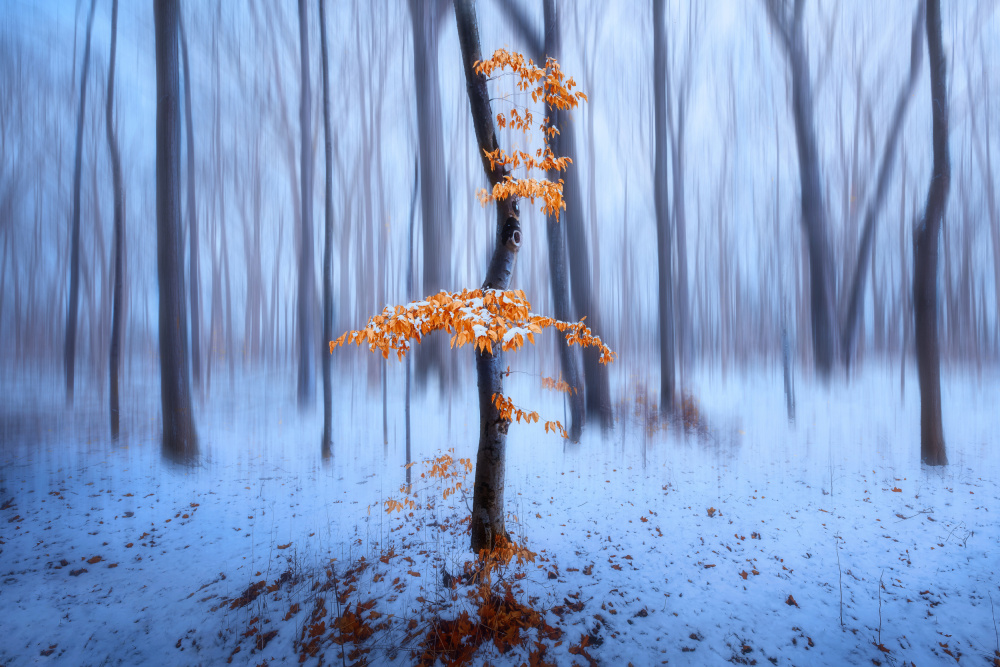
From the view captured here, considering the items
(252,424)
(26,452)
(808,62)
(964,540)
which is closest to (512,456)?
(964,540)

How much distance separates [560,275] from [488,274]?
448 cm

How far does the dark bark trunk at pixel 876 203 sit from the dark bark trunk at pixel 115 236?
61.6 feet

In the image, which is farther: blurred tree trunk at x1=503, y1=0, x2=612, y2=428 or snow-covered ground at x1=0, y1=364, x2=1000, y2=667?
blurred tree trunk at x1=503, y1=0, x2=612, y2=428

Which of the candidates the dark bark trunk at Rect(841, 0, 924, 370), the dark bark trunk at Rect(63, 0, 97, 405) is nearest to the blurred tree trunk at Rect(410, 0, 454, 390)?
the dark bark trunk at Rect(63, 0, 97, 405)

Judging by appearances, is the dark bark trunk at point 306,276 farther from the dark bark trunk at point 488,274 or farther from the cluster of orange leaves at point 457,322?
the cluster of orange leaves at point 457,322

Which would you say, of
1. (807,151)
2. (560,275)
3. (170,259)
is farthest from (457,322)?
(807,151)

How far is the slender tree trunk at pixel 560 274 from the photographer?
7.75 metres

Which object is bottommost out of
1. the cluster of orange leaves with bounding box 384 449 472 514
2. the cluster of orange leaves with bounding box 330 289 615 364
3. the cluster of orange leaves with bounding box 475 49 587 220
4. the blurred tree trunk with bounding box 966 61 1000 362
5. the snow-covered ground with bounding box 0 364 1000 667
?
the snow-covered ground with bounding box 0 364 1000 667

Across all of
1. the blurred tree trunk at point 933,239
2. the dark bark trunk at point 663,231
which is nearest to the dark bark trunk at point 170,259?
the dark bark trunk at point 663,231

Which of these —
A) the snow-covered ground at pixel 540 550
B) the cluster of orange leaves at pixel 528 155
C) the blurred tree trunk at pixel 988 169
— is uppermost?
the blurred tree trunk at pixel 988 169

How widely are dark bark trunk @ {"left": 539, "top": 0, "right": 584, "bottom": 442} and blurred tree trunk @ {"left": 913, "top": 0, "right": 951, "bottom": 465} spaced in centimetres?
586

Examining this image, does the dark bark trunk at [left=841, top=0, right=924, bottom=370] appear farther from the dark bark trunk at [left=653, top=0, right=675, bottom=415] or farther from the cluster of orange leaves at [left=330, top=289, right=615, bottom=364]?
the cluster of orange leaves at [left=330, top=289, right=615, bottom=364]

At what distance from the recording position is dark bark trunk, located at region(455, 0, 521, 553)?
3.79 meters

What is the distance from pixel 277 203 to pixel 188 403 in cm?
1661
